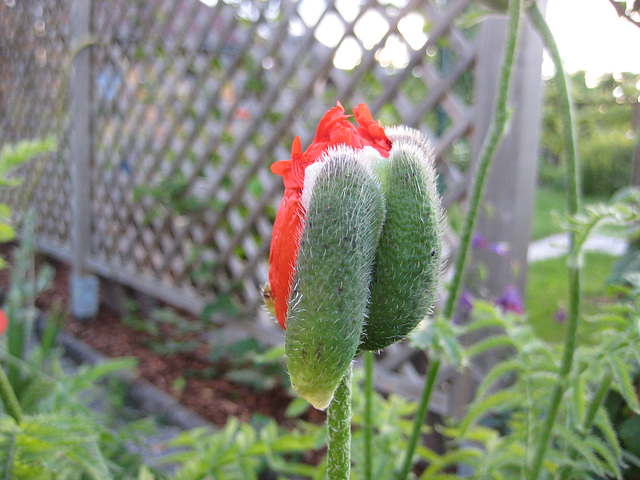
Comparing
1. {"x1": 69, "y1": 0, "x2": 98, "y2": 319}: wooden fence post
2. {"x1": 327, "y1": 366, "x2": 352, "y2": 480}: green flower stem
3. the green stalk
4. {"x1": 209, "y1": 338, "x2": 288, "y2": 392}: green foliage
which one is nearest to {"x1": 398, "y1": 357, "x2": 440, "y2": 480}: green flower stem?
the green stalk

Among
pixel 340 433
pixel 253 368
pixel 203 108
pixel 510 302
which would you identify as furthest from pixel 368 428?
pixel 203 108

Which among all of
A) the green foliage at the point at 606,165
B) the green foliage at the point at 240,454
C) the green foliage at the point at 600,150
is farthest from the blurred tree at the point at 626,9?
the green foliage at the point at 606,165

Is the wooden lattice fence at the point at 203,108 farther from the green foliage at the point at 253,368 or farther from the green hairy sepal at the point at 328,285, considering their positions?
the green hairy sepal at the point at 328,285

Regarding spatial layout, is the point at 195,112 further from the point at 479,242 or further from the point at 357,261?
the point at 357,261

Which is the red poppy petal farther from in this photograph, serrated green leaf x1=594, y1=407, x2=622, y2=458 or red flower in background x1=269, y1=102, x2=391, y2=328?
serrated green leaf x1=594, y1=407, x2=622, y2=458

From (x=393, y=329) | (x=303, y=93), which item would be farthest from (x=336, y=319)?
(x=303, y=93)

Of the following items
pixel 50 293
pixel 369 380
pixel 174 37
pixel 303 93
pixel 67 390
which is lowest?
pixel 50 293

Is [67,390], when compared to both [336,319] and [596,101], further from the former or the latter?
[596,101]
